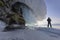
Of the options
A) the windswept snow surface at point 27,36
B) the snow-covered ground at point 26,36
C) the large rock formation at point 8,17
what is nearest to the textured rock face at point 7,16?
the large rock formation at point 8,17

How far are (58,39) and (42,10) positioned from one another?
12064mm

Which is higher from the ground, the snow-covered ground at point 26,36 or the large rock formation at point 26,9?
A: the large rock formation at point 26,9

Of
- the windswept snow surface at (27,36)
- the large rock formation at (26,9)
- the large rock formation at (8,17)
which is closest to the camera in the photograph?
the windswept snow surface at (27,36)

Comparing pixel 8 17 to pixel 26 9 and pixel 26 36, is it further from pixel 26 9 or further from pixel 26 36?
pixel 26 9

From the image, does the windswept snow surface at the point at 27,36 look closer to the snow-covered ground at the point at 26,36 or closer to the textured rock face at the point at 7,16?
the snow-covered ground at the point at 26,36

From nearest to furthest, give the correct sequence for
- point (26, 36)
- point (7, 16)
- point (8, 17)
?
point (26, 36) < point (8, 17) < point (7, 16)

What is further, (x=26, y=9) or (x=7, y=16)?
(x=26, y=9)

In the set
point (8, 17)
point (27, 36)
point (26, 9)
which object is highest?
point (26, 9)

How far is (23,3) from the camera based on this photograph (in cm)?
1683

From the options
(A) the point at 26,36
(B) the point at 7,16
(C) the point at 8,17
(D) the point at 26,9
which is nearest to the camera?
(A) the point at 26,36

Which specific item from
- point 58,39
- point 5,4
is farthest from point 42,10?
point 58,39

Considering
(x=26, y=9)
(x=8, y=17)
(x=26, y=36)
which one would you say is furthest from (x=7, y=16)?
(x=26, y=9)

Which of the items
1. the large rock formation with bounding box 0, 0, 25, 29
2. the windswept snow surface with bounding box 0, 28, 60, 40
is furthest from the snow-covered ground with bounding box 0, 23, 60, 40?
the large rock formation with bounding box 0, 0, 25, 29

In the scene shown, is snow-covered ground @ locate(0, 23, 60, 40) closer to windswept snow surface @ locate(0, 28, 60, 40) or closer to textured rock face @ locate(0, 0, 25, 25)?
windswept snow surface @ locate(0, 28, 60, 40)
